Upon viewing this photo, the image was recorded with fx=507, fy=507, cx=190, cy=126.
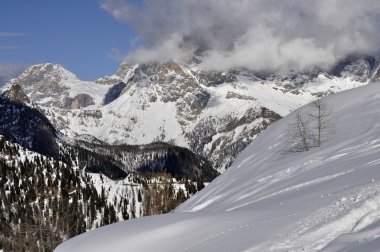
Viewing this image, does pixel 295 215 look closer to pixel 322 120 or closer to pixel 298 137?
pixel 298 137

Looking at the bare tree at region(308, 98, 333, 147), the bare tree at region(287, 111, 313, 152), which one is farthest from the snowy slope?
the bare tree at region(308, 98, 333, 147)

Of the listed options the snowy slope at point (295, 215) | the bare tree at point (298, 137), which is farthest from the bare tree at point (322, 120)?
the snowy slope at point (295, 215)

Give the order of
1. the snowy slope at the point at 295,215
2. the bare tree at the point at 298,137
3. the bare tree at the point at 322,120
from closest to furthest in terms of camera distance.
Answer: the snowy slope at the point at 295,215, the bare tree at the point at 298,137, the bare tree at the point at 322,120

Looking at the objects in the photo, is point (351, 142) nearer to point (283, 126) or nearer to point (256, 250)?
point (283, 126)

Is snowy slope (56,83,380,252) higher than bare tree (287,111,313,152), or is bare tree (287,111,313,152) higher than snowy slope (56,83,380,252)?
bare tree (287,111,313,152)

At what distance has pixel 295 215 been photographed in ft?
54.1

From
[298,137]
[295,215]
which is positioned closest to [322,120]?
[298,137]

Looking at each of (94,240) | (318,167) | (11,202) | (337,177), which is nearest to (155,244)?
(94,240)

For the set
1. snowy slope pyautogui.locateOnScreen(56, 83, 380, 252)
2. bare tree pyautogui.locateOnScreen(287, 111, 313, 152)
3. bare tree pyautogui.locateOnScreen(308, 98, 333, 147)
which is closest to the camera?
snowy slope pyautogui.locateOnScreen(56, 83, 380, 252)

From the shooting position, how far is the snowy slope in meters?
13.9

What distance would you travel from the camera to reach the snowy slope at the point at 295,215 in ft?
45.7

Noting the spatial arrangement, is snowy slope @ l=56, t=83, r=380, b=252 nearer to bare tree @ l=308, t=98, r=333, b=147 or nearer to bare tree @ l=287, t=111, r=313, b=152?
bare tree @ l=287, t=111, r=313, b=152

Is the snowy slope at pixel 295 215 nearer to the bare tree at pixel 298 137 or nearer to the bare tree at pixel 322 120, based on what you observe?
the bare tree at pixel 298 137

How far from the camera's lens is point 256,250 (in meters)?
14.0
